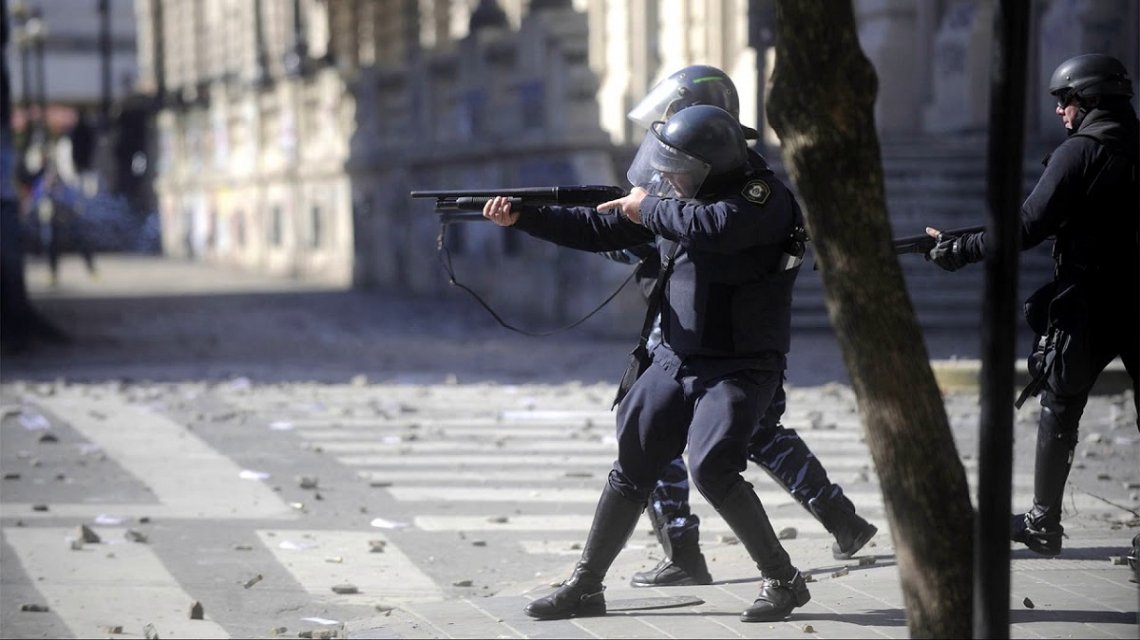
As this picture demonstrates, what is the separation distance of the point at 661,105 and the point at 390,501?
3.43m

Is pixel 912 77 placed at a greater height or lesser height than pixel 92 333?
greater

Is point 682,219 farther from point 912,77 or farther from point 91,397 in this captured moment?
point 912,77

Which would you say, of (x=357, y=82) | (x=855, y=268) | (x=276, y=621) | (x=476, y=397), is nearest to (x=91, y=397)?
(x=476, y=397)

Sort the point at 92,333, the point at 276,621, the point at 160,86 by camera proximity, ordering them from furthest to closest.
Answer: the point at 160,86
the point at 92,333
the point at 276,621

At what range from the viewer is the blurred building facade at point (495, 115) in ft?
64.6

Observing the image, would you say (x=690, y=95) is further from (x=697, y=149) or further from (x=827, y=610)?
(x=827, y=610)

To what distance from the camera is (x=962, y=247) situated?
6.24m

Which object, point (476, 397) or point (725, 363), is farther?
point (476, 397)

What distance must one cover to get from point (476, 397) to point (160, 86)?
38368 millimetres

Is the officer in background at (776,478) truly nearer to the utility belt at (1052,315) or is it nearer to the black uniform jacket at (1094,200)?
the utility belt at (1052,315)

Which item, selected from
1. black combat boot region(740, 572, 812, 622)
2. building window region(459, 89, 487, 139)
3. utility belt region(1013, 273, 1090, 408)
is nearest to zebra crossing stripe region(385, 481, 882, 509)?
utility belt region(1013, 273, 1090, 408)

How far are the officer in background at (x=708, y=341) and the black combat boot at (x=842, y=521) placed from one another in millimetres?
876

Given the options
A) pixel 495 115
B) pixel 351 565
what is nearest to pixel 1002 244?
pixel 351 565

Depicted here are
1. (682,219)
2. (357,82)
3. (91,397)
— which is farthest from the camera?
(357,82)
